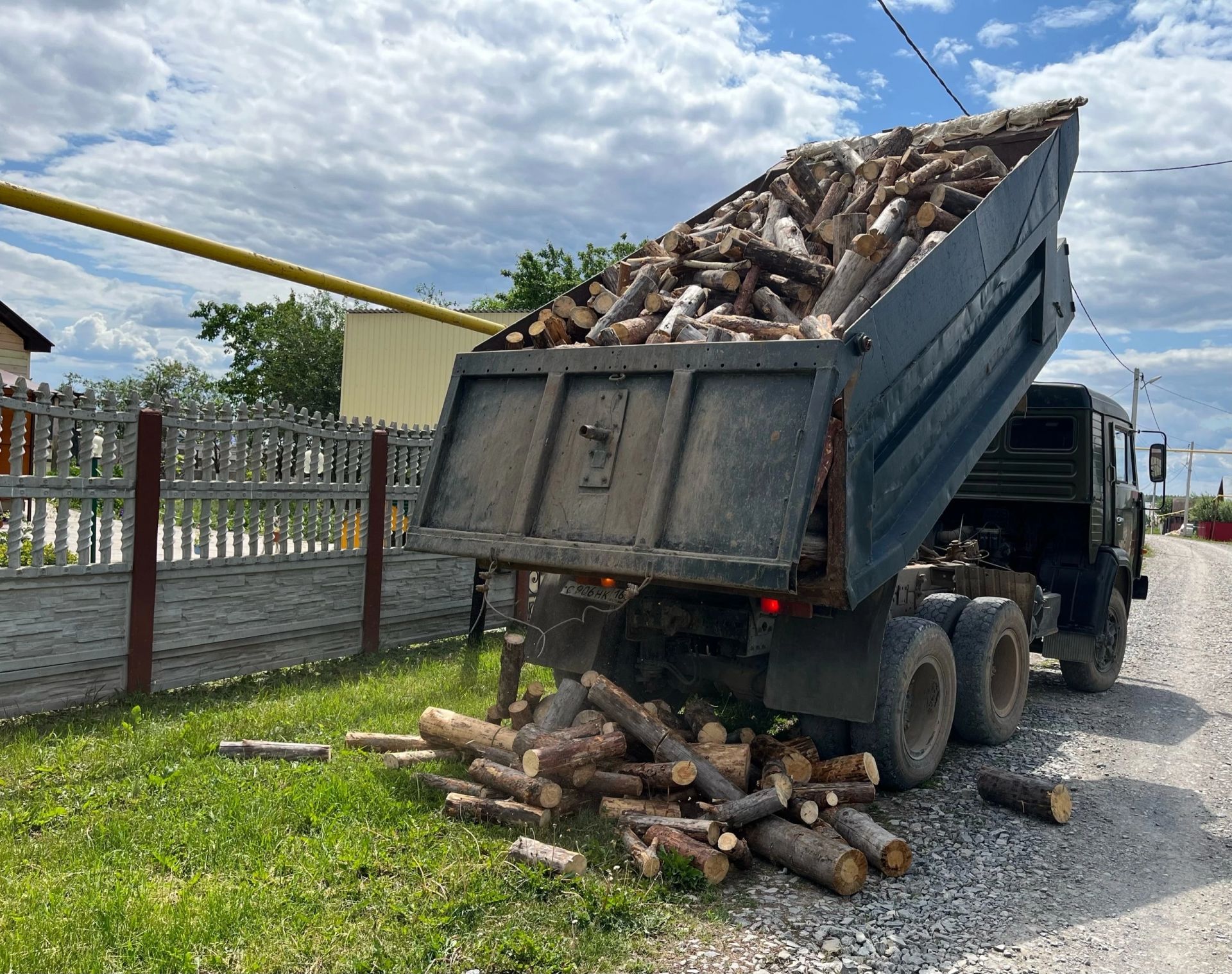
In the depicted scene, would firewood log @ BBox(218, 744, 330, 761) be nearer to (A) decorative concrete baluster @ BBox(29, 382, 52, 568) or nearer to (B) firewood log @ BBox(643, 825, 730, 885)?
(B) firewood log @ BBox(643, 825, 730, 885)

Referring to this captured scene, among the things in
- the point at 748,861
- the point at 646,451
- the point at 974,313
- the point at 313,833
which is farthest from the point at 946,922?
the point at 974,313

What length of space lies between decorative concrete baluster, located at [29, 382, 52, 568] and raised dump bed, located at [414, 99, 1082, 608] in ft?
9.05

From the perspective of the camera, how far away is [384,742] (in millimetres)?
5859

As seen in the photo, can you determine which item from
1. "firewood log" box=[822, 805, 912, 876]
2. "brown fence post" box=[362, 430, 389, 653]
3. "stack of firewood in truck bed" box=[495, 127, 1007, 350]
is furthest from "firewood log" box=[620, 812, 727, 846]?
"brown fence post" box=[362, 430, 389, 653]

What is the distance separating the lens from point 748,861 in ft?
14.9

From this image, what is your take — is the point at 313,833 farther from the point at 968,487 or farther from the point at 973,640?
the point at 968,487

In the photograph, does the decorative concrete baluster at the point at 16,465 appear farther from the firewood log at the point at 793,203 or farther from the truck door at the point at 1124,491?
the truck door at the point at 1124,491

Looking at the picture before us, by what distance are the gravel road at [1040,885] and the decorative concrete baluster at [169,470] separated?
5056 millimetres

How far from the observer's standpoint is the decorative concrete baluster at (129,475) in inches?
275

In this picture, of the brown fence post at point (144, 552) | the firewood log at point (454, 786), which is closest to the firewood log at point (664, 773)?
the firewood log at point (454, 786)

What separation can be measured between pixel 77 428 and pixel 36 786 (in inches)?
108

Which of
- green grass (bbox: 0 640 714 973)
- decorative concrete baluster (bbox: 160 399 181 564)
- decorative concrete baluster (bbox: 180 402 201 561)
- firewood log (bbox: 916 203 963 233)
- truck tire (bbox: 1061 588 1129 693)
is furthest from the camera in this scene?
truck tire (bbox: 1061 588 1129 693)

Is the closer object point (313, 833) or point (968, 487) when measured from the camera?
point (313, 833)

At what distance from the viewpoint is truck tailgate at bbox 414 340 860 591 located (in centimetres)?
455
